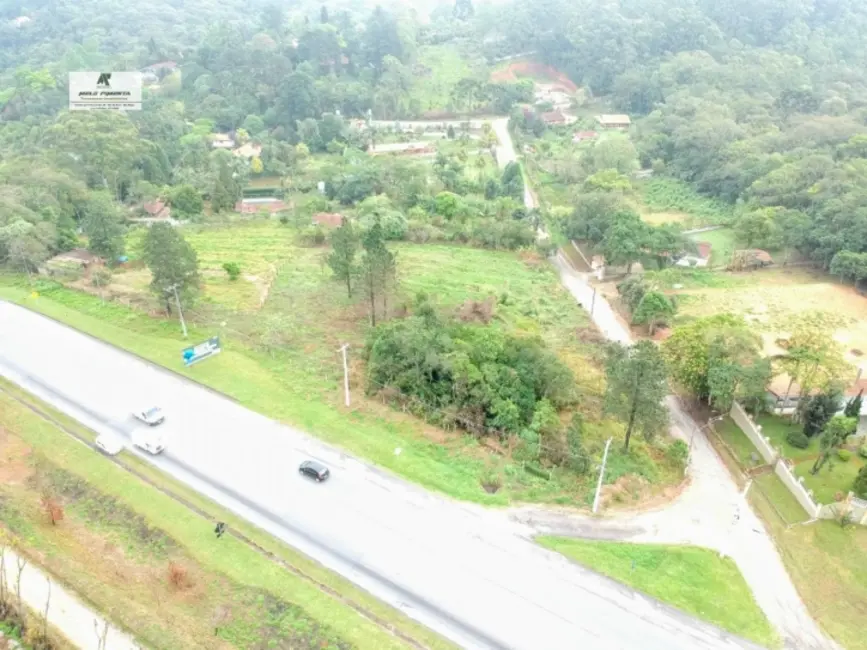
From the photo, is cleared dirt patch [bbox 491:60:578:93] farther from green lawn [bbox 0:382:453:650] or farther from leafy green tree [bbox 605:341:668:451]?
green lawn [bbox 0:382:453:650]

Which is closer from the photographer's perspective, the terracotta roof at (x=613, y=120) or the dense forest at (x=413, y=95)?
the dense forest at (x=413, y=95)

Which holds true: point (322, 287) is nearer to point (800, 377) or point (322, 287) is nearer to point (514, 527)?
point (514, 527)

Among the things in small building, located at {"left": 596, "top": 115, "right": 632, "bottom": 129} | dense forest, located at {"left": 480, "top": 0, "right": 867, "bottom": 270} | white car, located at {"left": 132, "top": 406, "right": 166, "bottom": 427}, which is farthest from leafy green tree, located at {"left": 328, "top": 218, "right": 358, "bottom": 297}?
small building, located at {"left": 596, "top": 115, "right": 632, "bottom": 129}

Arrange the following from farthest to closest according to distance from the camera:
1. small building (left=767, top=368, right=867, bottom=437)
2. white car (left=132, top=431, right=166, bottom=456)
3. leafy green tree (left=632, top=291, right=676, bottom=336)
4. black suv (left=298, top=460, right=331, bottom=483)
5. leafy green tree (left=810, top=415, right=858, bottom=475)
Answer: leafy green tree (left=632, top=291, right=676, bottom=336)
small building (left=767, top=368, right=867, bottom=437)
leafy green tree (left=810, top=415, right=858, bottom=475)
white car (left=132, top=431, right=166, bottom=456)
black suv (left=298, top=460, right=331, bottom=483)

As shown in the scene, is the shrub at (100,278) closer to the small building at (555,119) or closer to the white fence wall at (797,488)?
the white fence wall at (797,488)

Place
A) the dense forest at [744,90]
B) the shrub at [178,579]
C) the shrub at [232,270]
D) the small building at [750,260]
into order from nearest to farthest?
the shrub at [178,579], the shrub at [232,270], the small building at [750,260], the dense forest at [744,90]

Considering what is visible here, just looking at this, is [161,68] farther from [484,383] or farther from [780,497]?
[780,497]

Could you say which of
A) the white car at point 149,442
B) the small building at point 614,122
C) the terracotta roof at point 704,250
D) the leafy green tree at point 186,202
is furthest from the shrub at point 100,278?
the small building at point 614,122
